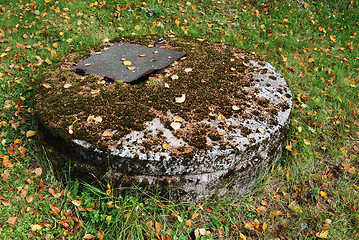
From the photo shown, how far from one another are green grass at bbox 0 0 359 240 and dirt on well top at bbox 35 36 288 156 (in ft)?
1.49

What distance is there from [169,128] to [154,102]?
1.10ft

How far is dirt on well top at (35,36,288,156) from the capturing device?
6.51 ft

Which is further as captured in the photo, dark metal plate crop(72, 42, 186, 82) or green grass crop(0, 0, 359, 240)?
dark metal plate crop(72, 42, 186, 82)

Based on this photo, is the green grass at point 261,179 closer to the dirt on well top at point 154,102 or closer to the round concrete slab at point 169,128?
the round concrete slab at point 169,128

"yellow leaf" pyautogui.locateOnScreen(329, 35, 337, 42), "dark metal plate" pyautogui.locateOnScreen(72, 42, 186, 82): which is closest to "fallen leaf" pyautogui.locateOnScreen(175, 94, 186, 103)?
"dark metal plate" pyautogui.locateOnScreen(72, 42, 186, 82)

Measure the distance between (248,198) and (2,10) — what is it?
16.9ft

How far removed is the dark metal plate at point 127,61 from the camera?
2.56 m

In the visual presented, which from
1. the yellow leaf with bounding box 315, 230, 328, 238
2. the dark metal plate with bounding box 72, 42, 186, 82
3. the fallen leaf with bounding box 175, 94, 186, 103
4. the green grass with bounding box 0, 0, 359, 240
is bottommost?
the yellow leaf with bounding box 315, 230, 328, 238

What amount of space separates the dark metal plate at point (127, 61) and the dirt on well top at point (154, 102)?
7 cm

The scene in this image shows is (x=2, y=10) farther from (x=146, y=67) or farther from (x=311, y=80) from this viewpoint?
(x=311, y=80)

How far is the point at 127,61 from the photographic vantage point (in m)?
2.73

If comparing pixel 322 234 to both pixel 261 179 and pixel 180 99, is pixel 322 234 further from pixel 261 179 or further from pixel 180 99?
pixel 180 99

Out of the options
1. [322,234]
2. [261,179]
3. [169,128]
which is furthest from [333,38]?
[169,128]

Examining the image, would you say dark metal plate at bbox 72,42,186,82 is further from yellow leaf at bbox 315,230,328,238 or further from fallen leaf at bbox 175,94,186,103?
yellow leaf at bbox 315,230,328,238
